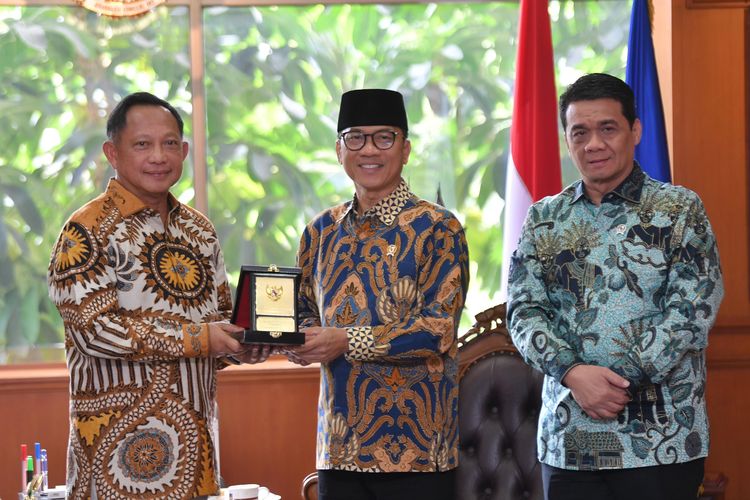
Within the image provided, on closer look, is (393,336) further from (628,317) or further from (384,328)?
(628,317)

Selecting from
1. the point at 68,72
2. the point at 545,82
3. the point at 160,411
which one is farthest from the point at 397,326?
the point at 68,72

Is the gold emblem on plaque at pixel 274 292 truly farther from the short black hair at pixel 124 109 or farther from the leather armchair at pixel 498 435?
the leather armchair at pixel 498 435

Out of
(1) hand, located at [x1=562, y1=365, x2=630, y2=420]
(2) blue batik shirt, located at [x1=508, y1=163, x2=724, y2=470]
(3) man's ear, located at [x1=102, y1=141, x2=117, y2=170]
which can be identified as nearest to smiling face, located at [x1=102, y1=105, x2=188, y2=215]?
(3) man's ear, located at [x1=102, y1=141, x2=117, y2=170]

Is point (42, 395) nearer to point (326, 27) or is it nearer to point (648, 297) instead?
point (326, 27)

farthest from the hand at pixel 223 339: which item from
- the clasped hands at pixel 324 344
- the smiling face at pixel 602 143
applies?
the smiling face at pixel 602 143

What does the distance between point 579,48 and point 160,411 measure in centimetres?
278

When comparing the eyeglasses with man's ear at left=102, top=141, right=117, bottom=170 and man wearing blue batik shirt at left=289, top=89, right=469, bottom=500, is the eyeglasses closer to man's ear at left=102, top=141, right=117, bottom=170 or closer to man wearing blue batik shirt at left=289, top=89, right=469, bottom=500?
man wearing blue batik shirt at left=289, top=89, right=469, bottom=500

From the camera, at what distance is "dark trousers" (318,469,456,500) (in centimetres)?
231

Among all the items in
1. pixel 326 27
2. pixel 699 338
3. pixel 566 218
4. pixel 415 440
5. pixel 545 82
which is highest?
pixel 326 27

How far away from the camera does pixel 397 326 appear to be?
2328 millimetres

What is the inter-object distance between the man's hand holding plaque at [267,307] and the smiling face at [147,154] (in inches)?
10.7

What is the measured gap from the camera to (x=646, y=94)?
3.69 metres

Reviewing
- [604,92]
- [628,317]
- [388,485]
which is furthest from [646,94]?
[388,485]

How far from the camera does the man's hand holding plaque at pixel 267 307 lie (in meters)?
2.30
